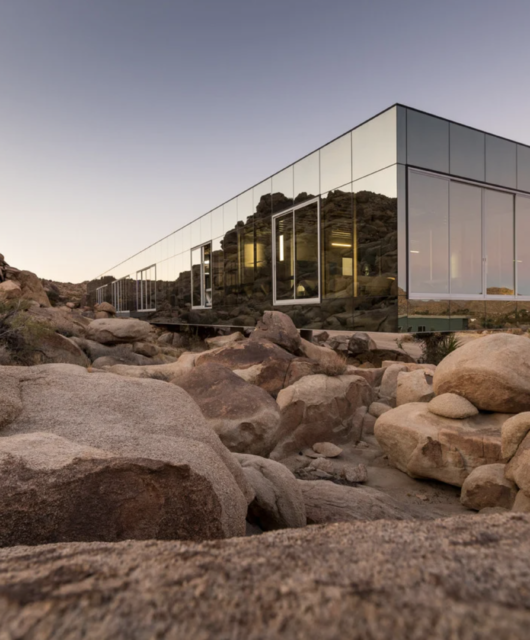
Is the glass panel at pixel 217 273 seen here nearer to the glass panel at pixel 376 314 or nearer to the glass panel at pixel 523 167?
the glass panel at pixel 376 314

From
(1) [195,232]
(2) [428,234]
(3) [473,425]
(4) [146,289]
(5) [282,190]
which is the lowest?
(3) [473,425]

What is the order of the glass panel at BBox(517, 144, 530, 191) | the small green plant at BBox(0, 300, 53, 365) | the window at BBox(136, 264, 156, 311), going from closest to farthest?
1. the small green plant at BBox(0, 300, 53, 365)
2. the glass panel at BBox(517, 144, 530, 191)
3. the window at BBox(136, 264, 156, 311)

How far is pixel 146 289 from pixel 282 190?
1847 cm

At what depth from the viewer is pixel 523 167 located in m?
11.9

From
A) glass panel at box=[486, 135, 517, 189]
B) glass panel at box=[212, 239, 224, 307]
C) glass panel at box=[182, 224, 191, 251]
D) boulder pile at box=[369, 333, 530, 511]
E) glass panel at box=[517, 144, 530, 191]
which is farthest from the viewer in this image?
glass panel at box=[182, 224, 191, 251]

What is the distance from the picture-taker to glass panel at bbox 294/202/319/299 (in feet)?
39.6

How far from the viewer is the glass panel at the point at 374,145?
30.8ft

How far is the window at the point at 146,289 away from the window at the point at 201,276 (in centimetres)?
733

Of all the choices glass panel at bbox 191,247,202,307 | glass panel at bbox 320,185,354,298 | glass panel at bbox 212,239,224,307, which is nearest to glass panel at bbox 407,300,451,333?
glass panel at bbox 320,185,354,298

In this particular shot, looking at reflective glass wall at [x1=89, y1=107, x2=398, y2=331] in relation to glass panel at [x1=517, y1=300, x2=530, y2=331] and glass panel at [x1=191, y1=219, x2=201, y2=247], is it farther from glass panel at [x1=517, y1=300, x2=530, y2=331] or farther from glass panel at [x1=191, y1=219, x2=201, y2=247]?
glass panel at [x1=517, y1=300, x2=530, y2=331]

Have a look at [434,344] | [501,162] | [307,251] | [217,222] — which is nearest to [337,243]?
[307,251]

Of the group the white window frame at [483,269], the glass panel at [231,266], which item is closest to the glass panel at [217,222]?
the glass panel at [231,266]

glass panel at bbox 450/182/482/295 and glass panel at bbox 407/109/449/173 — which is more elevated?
glass panel at bbox 407/109/449/173

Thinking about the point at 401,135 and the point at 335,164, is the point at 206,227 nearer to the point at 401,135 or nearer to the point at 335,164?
the point at 335,164
